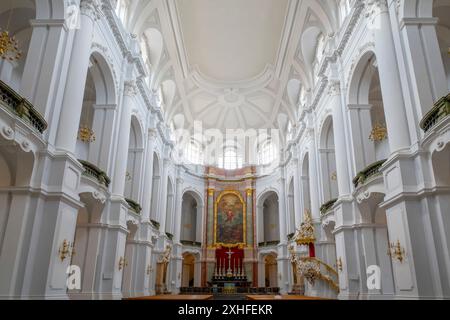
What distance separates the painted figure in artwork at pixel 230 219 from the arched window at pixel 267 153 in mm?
3864

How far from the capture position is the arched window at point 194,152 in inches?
1196

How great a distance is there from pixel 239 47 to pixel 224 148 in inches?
450

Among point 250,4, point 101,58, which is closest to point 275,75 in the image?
point 250,4

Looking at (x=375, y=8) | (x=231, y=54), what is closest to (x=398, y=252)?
(x=375, y=8)

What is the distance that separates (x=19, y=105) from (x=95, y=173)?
14.3 feet

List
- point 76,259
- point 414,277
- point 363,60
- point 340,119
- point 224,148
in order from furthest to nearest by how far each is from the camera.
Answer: point 224,148 → point 340,119 → point 363,60 → point 76,259 → point 414,277

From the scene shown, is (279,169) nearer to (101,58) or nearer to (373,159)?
(373,159)

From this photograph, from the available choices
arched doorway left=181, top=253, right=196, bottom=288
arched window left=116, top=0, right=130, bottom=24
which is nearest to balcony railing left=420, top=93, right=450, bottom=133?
arched window left=116, top=0, right=130, bottom=24

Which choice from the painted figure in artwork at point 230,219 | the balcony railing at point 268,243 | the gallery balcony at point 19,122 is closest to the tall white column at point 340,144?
the gallery balcony at point 19,122

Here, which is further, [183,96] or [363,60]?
[183,96]

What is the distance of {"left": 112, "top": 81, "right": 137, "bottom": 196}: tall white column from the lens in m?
14.0

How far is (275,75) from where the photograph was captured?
24578mm

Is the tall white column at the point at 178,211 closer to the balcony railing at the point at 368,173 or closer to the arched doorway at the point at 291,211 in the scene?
the arched doorway at the point at 291,211
